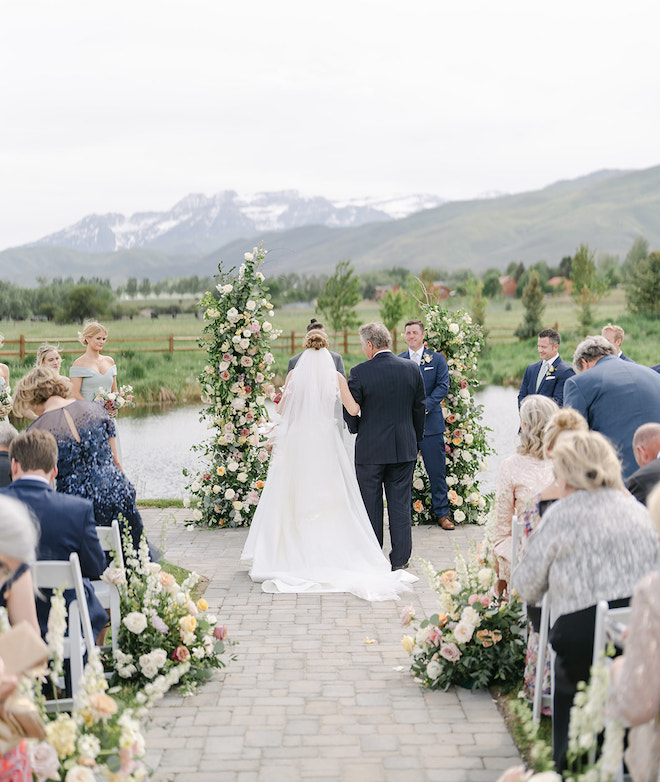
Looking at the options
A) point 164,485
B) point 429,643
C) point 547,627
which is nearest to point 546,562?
point 547,627

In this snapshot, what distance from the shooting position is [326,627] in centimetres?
557

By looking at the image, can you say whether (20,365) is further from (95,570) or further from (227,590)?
(95,570)

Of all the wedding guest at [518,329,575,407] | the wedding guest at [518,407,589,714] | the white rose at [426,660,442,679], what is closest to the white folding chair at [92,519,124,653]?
the white rose at [426,660,442,679]

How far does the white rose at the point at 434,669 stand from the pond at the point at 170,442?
5648mm

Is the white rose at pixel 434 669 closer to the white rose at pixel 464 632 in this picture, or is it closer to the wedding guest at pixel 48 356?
the white rose at pixel 464 632

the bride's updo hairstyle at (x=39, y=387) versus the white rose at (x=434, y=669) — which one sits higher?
the bride's updo hairstyle at (x=39, y=387)

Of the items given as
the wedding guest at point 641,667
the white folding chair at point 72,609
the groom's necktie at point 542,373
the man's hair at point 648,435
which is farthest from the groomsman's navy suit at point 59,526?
the groom's necktie at point 542,373

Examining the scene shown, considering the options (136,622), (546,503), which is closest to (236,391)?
(136,622)

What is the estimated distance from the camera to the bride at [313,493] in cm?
677

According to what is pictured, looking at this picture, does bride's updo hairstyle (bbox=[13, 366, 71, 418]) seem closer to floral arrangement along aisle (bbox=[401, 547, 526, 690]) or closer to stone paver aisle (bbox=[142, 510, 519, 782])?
stone paver aisle (bbox=[142, 510, 519, 782])

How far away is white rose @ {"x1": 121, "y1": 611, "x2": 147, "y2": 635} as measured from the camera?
14.4 feet

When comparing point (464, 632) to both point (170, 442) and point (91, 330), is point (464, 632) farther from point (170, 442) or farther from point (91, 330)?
point (170, 442)

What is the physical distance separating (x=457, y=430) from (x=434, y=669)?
4.45m

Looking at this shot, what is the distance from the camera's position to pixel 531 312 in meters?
47.0
